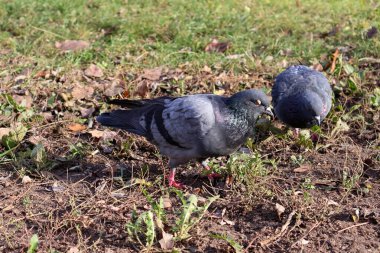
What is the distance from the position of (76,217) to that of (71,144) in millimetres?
1219

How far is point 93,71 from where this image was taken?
6.51 metres

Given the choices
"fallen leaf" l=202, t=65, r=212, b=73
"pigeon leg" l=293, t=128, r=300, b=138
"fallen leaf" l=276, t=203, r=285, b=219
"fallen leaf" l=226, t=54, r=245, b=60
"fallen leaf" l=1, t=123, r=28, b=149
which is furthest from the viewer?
"fallen leaf" l=226, t=54, r=245, b=60

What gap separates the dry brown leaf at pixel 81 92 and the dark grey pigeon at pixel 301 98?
1.84m

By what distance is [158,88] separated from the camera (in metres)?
6.18

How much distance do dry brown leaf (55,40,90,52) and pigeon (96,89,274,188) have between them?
277 cm

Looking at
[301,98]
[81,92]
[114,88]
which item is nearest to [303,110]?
[301,98]

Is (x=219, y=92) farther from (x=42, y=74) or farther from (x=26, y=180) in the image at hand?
(x=26, y=180)

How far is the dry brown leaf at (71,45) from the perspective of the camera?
7194 mm

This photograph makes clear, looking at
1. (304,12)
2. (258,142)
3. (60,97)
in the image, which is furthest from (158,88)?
(304,12)

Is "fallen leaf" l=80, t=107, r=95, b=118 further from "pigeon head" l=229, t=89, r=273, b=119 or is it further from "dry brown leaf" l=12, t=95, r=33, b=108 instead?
"pigeon head" l=229, t=89, r=273, b=119

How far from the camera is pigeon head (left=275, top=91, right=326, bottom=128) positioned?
17.0 ft

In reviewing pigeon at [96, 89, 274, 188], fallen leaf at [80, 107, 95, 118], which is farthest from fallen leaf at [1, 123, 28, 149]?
pigeon at [96, 89, 274, 188]

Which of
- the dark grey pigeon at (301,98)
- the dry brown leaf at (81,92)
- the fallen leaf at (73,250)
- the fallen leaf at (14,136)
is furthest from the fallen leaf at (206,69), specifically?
the fallen leaf at (73,250)

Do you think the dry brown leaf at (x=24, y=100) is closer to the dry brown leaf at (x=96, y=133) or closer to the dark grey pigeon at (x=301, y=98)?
the dry brown leaf at (x=96, y=133)
